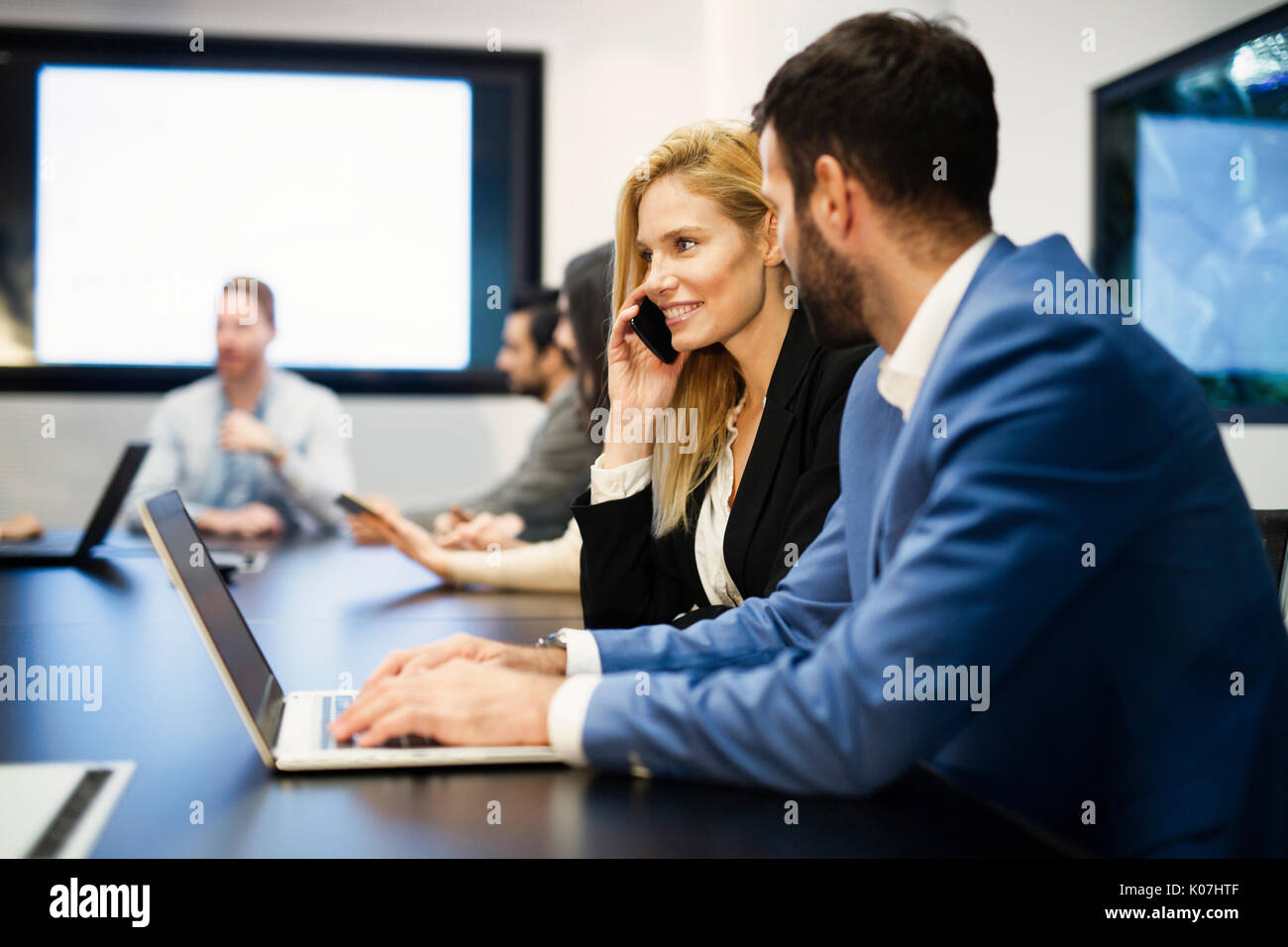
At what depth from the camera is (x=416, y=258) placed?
4852 millimetres

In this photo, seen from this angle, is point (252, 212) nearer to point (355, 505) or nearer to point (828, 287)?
point (355, 505)

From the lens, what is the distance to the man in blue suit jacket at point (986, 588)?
0.82 metres

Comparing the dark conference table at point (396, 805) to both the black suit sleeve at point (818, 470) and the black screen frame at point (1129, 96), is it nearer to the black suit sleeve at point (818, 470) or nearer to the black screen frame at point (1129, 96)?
the black suit sleeve at point (818, 470)

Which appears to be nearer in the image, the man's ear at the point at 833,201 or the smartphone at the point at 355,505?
the man's ear at the point at 833,201

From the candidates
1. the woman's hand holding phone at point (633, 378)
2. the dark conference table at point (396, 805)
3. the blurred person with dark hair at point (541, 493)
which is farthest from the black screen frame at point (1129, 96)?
the dark conference table at point (396, 805)

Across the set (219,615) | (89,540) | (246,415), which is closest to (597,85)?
(246,415)

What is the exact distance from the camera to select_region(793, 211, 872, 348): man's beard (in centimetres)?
108

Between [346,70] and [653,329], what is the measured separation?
3.60 metres

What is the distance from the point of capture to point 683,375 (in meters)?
1.90

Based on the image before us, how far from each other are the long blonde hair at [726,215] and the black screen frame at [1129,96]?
2039mm

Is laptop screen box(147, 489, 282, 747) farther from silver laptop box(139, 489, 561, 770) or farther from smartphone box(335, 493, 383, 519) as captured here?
smartphone box(335, 493, 383, 519)

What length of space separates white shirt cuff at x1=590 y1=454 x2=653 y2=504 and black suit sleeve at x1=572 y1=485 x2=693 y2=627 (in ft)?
0.05

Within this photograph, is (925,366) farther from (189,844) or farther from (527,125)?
(527,125)

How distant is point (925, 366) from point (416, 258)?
412cm
